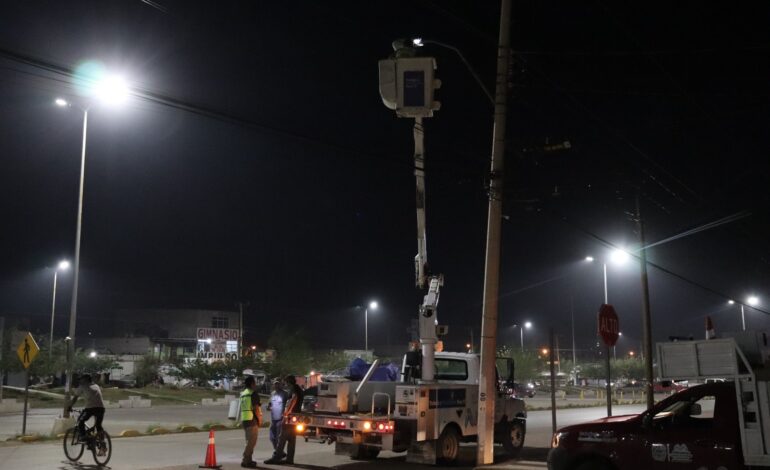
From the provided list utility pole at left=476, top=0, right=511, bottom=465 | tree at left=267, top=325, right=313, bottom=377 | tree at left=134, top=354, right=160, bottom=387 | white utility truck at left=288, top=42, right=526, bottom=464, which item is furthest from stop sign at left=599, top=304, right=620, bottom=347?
tree at left=134, top=354, right=160, bottom=387

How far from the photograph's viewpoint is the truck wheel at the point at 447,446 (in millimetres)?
13258

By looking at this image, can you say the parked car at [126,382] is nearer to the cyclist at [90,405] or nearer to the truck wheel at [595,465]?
the cyclist at [90,405]

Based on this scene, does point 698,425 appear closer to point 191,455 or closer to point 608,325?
point 608,325

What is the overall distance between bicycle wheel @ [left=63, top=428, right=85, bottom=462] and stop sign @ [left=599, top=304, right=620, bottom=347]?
982 centimetres

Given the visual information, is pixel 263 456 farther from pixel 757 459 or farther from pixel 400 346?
pixel 400 346

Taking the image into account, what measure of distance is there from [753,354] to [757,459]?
123cm

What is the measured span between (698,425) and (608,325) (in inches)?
191

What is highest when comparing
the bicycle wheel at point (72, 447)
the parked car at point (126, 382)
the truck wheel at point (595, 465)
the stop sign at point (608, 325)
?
the stop sign at point (608, 325)

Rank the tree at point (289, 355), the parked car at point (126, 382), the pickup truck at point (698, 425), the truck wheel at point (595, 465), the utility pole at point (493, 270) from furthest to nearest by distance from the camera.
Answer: the parked car at point (126, 382), the tree at point (289, 355), the utility pole at point (493, 270), the truck wheel at point (595, 465), the pickup truck at point (698, 425)

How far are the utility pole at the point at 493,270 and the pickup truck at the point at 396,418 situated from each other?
0.65 meters

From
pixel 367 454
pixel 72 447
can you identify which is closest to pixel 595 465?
→ pixel 367 454

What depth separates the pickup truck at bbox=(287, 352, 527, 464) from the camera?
1249 centimetres

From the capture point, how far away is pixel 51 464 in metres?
13.4

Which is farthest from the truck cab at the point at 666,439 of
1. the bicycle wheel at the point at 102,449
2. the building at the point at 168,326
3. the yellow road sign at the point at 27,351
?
the building at the point at 168,326
